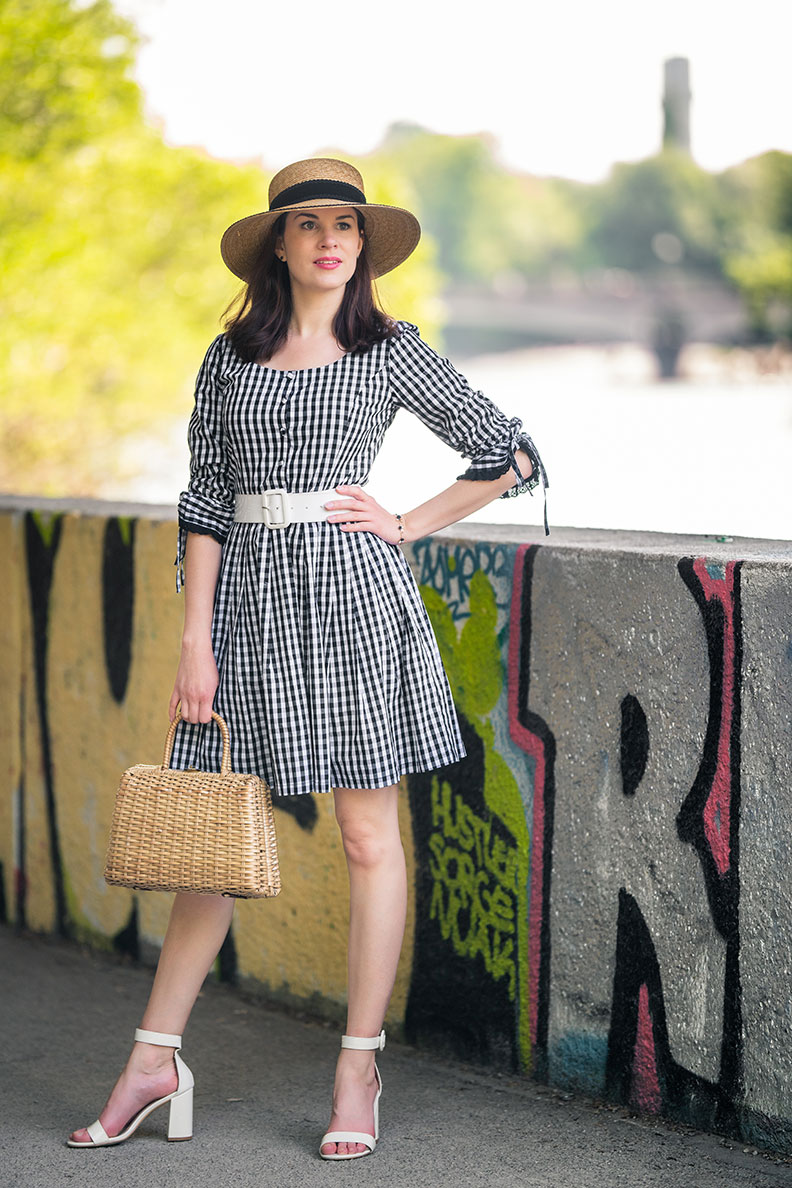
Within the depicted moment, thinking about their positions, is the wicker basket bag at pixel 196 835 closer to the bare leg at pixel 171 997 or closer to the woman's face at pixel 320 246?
the bare leg at pixel 171 997

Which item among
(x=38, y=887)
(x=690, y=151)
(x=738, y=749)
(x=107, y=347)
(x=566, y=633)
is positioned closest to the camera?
(x=738, y=749)

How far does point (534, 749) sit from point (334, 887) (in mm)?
748

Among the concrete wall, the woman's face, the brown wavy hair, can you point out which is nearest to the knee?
the concrete wall

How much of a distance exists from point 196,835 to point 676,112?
65177 millimetres

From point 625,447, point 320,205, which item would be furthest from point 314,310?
point 625,447

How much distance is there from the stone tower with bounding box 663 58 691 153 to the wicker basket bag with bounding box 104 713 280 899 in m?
63.7

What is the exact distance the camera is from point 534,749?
3.30m

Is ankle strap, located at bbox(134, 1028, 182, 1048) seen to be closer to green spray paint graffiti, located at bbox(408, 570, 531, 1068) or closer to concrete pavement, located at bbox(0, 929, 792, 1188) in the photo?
concrete pavement, located at bbox(0, 929, 792, 1188)

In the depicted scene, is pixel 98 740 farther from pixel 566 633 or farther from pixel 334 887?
pixel 566 633

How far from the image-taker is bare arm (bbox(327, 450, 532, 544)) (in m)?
2.93

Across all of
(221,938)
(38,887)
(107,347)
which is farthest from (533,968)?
(107,347)

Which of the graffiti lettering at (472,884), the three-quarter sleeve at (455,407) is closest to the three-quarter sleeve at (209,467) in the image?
the three-quarter sleeve at (455,407)

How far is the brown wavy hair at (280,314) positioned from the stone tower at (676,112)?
63.1 metres

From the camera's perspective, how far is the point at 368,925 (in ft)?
9.87
